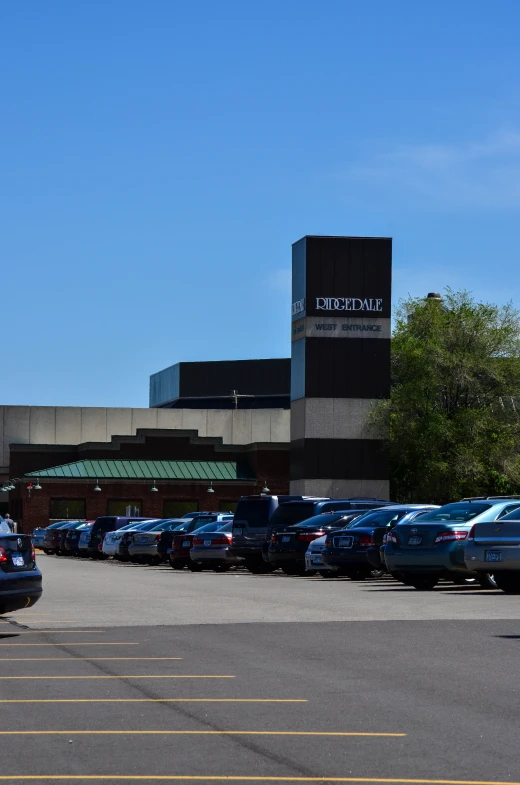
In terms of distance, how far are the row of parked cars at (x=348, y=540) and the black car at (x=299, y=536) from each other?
0.07 ft

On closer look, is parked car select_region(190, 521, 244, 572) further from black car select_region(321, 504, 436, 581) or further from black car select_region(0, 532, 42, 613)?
black car select_region(0, 532, 42, 613)

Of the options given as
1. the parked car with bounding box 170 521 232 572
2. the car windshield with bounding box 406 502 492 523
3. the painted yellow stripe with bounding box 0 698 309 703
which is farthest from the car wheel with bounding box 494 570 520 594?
the parked car with bounding box 170 521 232 572

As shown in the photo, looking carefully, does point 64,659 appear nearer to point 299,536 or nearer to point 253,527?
point 299,536

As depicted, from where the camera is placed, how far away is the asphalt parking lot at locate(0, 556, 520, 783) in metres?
7.51

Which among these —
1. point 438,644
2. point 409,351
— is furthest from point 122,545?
point 438,644

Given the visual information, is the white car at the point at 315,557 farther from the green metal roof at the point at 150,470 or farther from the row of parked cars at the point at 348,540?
the green metal roof at the point at 150,470

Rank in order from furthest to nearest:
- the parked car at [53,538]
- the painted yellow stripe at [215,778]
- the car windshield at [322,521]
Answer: the parked car at [53,538] < the car windshield at [322,521] < the painted yellow stripe at [215,778]

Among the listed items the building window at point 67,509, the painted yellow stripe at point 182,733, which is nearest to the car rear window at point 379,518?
the painted yellow stripe at point 182,733

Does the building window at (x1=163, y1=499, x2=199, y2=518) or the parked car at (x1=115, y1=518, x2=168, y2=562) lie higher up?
the building window at (x1=163, y1=499, x2=199, y2=518)

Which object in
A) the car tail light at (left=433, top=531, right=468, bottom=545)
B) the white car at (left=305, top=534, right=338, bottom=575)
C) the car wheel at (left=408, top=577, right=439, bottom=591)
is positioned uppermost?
the car tail light at (left=433, top=531, right=468, bottom=545)

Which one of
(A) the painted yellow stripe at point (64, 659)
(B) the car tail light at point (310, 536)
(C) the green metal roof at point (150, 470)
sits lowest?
(A) the painted yellow stripe at point (64, 659)

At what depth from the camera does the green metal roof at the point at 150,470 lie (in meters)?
75.9

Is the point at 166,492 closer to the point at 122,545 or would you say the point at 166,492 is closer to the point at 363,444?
the point at 363,444

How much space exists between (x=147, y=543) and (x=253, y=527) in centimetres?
1005
